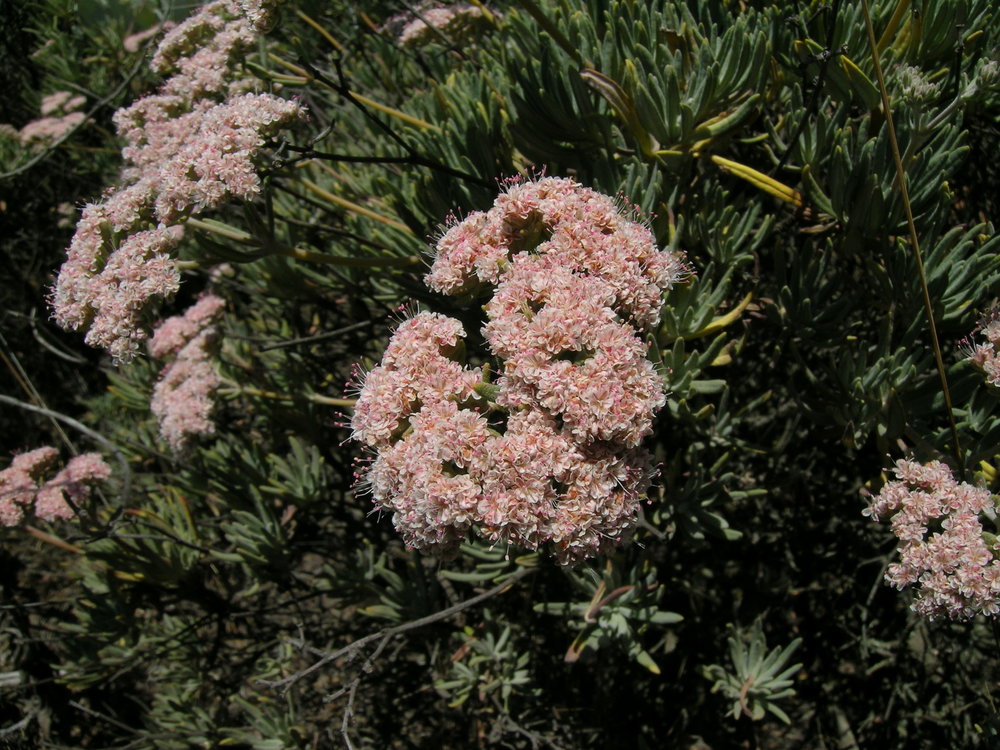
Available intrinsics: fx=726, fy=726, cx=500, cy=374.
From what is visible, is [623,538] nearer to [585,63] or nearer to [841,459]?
[585,63]

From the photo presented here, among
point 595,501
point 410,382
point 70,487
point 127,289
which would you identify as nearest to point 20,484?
point 70,487

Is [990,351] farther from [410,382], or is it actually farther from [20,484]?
[20,484]

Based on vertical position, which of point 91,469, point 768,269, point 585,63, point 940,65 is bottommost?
point 768,269

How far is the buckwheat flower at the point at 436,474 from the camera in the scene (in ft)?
5.75

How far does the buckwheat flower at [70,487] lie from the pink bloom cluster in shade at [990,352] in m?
3.56

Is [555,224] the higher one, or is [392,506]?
[555,224]

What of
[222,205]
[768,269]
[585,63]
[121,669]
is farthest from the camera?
[121,669]

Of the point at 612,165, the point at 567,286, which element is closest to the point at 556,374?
the point at 567,286

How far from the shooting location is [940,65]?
8.70 feet

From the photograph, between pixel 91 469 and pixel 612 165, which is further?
pixel 91 469

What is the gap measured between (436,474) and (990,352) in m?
1.63

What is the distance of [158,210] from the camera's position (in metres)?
2.42

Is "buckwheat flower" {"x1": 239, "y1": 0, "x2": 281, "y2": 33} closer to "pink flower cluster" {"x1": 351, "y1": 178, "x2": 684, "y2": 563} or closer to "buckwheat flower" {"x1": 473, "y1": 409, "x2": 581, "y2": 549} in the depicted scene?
"pink flower cluster" {"x1": 351, "y1": 178, "x2": 684, "y2": 563}

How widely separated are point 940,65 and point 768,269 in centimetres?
104
